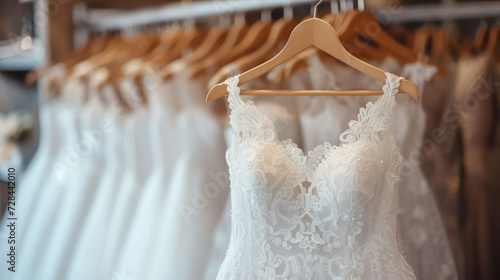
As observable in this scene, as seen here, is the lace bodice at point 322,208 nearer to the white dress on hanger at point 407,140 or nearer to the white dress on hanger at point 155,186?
the white dress on hanger at point 407,140

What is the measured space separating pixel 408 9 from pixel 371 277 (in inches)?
35.4

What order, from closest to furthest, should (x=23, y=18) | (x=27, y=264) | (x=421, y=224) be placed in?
(x=421, y=224) < (x=27, y=264) < (x=23, y=18)

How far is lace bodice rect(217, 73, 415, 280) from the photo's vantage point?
1.01 meters

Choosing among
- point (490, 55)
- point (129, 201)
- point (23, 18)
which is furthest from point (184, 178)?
point (23, 18)

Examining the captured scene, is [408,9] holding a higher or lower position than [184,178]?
higher

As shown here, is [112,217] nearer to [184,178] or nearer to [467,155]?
[184,178]

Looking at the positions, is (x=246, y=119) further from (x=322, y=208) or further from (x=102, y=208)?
(x=102, y=208)

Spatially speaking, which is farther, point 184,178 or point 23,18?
point 23,18

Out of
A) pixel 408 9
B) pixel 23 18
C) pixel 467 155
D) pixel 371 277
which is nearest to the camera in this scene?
pixel 371 277

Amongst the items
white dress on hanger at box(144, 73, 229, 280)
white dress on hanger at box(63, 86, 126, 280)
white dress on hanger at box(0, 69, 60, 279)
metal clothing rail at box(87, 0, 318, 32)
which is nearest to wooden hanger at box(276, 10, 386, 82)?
metal clothing rail at box(87, 0, 318, 32)

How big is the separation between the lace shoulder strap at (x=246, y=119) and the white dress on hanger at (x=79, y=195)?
2.72ft

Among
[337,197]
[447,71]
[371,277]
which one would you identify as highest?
[447,71]

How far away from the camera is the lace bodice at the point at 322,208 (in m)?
1.01

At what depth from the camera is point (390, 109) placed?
40.8 inches
